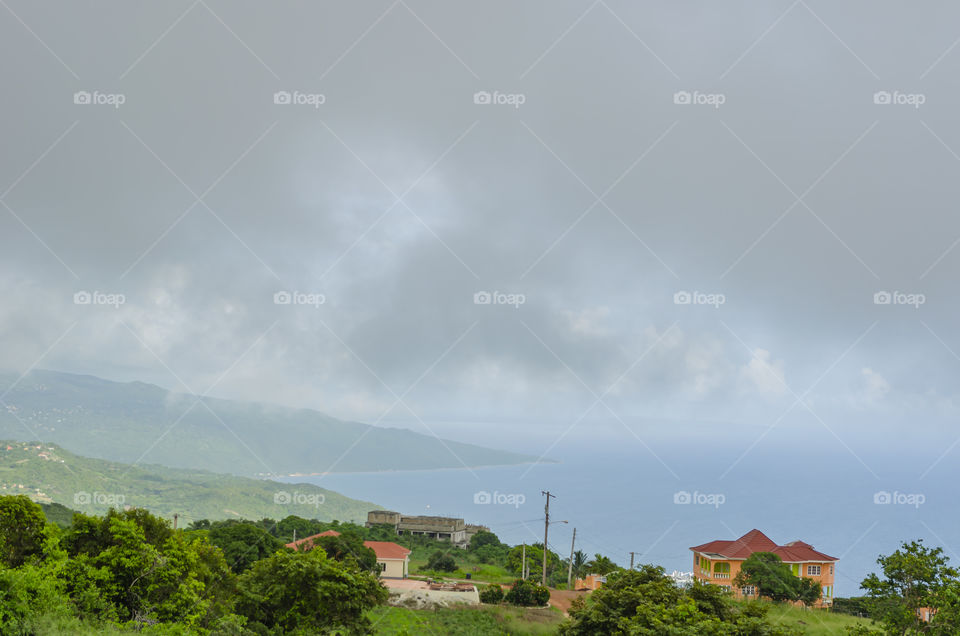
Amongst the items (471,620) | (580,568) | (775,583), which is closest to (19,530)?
(471,620)

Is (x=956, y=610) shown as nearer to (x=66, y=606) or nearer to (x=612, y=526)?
(x=66, y=606)

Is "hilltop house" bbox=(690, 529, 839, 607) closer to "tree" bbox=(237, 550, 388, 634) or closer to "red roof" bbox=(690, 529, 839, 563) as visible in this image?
"red roof" bbox=(690, 529, 839, 563)

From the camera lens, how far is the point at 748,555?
126ft

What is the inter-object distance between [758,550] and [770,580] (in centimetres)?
892

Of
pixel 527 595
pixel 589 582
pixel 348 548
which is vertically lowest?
pixel 589 582

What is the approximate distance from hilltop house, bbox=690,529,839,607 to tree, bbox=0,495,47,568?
3547 centimetres

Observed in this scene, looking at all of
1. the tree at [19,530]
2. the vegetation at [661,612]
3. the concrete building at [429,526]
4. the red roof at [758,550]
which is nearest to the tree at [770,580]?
the red roof at [758,550]

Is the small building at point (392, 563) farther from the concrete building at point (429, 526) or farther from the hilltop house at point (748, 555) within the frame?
the concrete building at point (429, 526)

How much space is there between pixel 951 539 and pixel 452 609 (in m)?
170

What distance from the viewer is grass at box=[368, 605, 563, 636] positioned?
21.8 metres

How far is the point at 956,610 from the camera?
12070 mm

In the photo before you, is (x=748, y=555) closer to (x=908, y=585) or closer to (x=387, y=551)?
(x=387, y=551)

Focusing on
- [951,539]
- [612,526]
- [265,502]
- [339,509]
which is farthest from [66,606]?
[951,539]

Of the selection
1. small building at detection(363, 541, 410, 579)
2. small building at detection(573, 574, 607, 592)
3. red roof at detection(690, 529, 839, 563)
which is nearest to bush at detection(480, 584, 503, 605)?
small building at detection(363, 541, 410, 579)
